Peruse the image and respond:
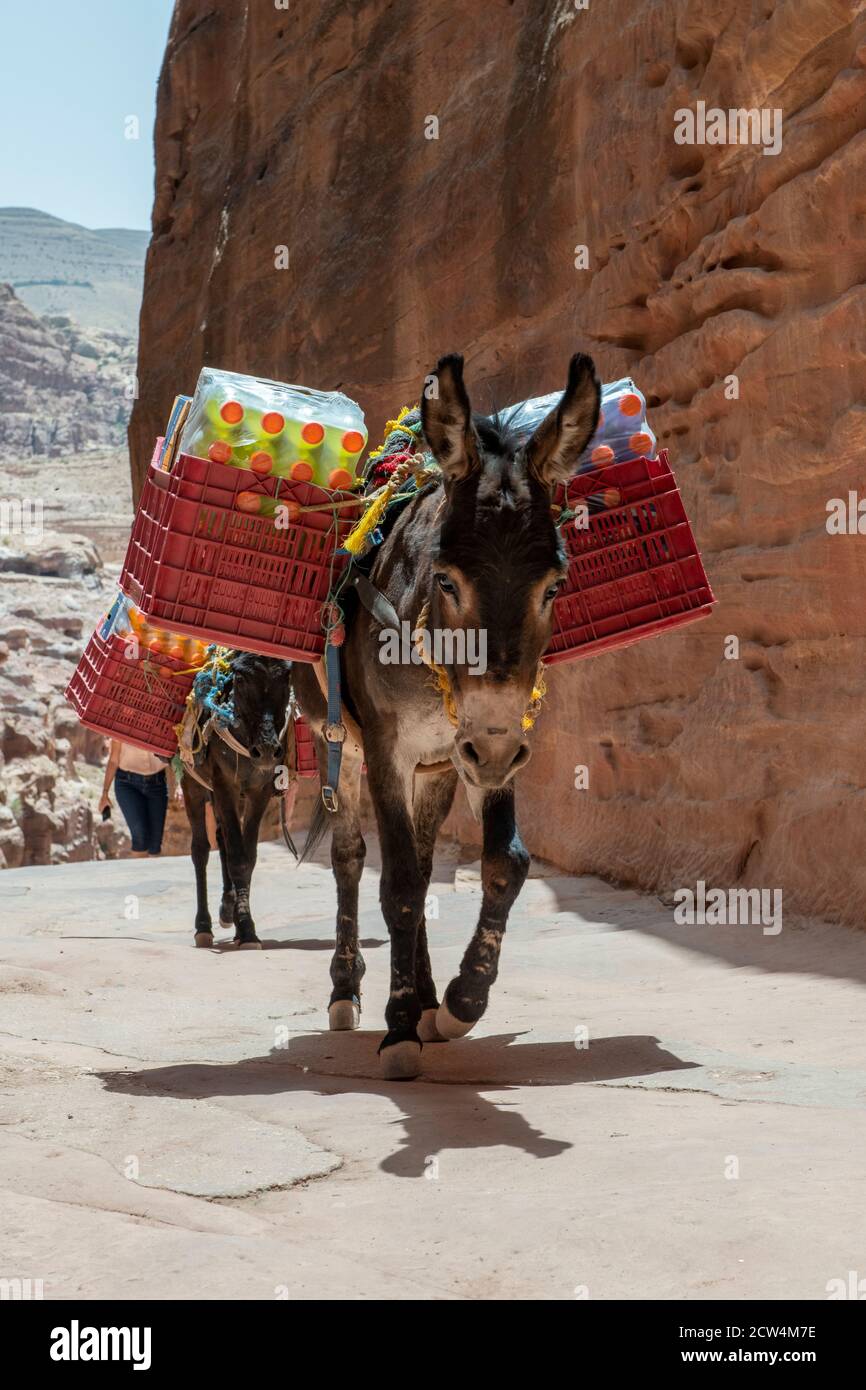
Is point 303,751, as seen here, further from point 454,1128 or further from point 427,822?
point 454,1128

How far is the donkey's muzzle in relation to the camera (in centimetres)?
449

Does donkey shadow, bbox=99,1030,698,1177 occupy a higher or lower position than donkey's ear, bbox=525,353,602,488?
lower

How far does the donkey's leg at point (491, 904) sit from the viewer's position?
5.24 meters

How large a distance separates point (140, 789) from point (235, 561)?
27.2ft

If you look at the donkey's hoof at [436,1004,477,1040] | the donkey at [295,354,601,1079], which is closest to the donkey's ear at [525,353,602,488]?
the donkey at [295,354,601,1079]

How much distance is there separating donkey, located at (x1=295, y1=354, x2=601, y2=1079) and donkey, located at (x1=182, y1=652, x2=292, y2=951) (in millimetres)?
3415

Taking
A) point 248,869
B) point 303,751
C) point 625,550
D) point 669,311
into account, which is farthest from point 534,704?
point 669,311

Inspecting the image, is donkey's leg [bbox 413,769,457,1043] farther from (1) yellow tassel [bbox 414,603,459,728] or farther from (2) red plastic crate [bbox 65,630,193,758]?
(2) red plastic crate [bbox 65,630,193,758]

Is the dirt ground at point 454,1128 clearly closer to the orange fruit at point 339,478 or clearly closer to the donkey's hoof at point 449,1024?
the donkey's hoof at point 449,1024

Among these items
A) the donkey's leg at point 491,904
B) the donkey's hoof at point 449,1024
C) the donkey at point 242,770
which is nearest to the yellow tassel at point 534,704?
the donkey's leg at point 491,904

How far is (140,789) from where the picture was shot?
14.1 meters

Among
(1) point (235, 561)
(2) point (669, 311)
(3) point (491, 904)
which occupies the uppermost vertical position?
(2) point (669, 311)

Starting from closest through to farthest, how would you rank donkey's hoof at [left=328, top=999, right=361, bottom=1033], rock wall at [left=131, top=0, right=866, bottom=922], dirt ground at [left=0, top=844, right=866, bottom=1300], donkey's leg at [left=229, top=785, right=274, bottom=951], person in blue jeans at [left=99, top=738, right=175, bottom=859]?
dirt ground at [left=0, top=844, right=866, bottom=1300]
donkey's hoof at [left=328, top=999, right=361, bottom=1033]
rock wall at [left=131, top=0, right=866, bottom=922]
donkey's leg at [left=229, top=785, right=274, bottom=951]
person in blue jeans at [left=99, top=738, right=175, bottom=859]
